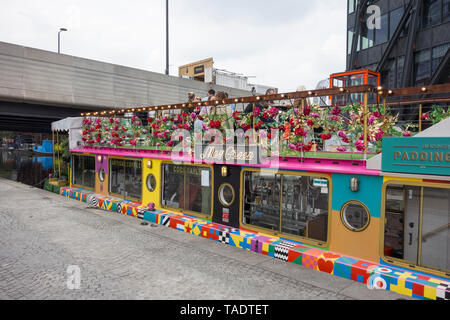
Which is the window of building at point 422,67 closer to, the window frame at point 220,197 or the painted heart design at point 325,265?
the window frame at point 220,197

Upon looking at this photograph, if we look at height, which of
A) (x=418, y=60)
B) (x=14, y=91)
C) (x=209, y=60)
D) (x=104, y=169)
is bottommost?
(x=104, y=169)

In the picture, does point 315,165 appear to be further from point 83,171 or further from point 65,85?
point 65,85

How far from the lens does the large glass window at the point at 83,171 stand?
15031 millimetres

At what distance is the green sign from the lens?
541cm

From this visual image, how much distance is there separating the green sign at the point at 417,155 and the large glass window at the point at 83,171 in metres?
12.5

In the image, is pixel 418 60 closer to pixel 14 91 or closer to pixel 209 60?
pixel 14 91

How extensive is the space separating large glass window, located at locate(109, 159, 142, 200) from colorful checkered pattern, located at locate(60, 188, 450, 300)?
1.05 meters

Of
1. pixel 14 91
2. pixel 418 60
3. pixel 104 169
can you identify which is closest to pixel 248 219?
pixel 104 169

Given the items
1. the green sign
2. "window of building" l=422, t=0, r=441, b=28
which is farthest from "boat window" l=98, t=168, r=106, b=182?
"window of building" l=422, t=0, r=441, b=28

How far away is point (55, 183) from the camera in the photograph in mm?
17344

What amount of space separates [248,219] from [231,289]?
117 inches

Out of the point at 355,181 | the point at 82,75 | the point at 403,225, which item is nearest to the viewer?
the point at 403,225

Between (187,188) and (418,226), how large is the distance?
21.3 ft

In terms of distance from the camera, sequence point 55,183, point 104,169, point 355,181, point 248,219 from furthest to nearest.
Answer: point 55,183
point 104,169
point 248,219
point 355,181
